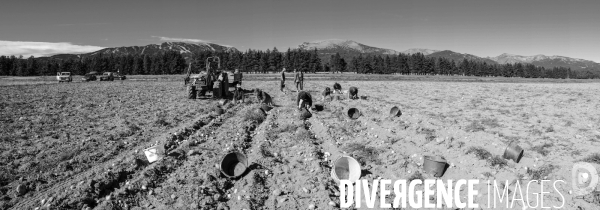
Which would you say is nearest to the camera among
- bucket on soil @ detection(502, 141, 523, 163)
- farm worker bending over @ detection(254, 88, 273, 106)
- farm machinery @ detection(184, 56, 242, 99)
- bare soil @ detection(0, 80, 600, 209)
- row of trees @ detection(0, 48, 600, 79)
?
bare soil @ detection(0, 80, 600, 209)

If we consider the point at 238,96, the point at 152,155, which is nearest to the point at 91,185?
the point at 152,155

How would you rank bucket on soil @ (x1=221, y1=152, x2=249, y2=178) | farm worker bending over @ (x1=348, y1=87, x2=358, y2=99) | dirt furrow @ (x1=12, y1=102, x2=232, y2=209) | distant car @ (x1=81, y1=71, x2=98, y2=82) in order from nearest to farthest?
1. dirt furrow @ (x1=12, y1=102, x2=232, y2=209)
2. bucket on soil @ (x1=221, y1=152, x2=249, y2=178)
3. farm worker bending over @ (x1=348, y1=87, x2=358, y2=99)
4. distant car @ (x1=81, y1=71, x2=98, y2=82)

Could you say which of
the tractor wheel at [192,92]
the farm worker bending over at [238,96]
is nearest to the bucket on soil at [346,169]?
the farm worker bending over at [238,96]

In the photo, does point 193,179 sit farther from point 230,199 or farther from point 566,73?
point 566,73

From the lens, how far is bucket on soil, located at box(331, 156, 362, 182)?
23.0ft

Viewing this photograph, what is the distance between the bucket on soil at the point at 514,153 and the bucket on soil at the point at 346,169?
157 inches

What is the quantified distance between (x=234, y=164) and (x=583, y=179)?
25.3 feet

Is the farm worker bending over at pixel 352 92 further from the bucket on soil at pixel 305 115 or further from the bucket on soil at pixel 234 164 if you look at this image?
the bucket on soil at pixel 234 164

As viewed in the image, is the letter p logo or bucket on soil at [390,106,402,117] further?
bucket on soil at [390,106,402,117]

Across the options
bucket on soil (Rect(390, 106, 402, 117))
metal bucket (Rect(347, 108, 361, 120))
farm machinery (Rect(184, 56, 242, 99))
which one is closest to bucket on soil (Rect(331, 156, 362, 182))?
metal bucket (Rect(347, 108, 361, 120))

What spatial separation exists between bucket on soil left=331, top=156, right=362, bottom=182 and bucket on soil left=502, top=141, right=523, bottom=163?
4.00 metres

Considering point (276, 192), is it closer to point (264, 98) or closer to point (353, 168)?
point (353, 168)

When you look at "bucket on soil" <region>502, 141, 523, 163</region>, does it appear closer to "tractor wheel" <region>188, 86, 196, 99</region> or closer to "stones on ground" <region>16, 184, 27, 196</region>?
"stones on ground" <region>16, 184, 27, 196</region>

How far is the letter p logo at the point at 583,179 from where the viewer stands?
623 cm
